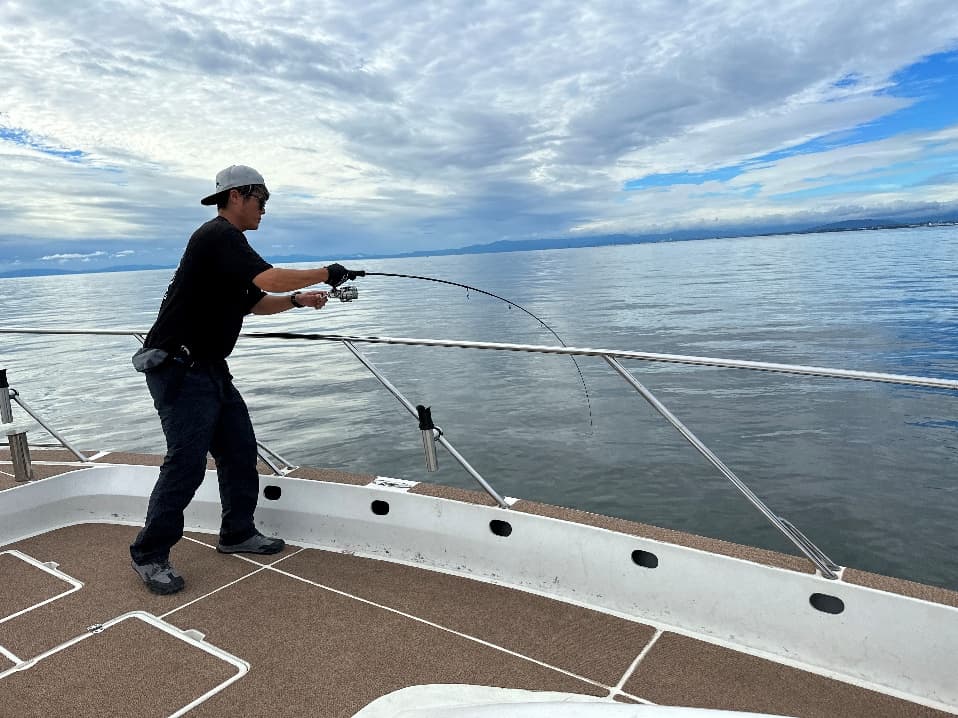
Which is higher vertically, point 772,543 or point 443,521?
point 443,521

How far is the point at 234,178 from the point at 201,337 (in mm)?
589

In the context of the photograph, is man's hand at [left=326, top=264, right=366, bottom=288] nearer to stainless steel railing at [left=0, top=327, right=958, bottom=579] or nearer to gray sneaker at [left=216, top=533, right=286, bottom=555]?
stainless steel railing at [left=0, top=327, right=958, bottom=579]

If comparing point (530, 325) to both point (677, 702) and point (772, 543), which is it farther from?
point (677, 702)

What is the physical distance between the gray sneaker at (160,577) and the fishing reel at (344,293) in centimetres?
121

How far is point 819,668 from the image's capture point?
186cm

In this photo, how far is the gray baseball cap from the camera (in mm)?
2404

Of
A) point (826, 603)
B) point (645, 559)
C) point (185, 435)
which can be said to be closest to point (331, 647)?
point (185, 435)

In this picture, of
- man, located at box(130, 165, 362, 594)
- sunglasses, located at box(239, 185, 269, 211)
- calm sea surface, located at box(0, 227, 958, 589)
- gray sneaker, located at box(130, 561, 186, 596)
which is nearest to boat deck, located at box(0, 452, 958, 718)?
gray sneaker, located at box(130, 561, 186, 596)

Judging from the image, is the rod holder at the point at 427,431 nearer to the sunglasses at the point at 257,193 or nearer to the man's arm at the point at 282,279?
the man's arm at the point at 282,279

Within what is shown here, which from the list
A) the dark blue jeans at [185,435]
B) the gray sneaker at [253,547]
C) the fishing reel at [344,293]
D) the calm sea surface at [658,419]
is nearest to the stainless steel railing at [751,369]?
the fishing reel at [344,293]

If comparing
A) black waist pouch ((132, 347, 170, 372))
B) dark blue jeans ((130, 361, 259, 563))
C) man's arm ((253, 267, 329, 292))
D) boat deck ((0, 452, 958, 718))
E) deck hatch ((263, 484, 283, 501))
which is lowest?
boat deck ((0, 452, 958, 718))

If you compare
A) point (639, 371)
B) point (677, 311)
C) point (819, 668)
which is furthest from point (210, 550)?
point (677, 311)

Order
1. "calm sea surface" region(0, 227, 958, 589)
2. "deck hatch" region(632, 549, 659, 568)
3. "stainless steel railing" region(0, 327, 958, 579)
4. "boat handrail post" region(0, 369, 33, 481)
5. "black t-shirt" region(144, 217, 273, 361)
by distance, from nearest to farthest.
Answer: "stainless steel railing" region(0, 327, 958, 579) < "deck hatch" region(632, 549, 659, 568) < "black t-shirt" region(144, 217, 273, 361) < "boat handrail post" region(0, 369, 33, 481) < "calm sea surface" region(0, 227, 958, 589)

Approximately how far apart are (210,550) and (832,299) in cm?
2302
